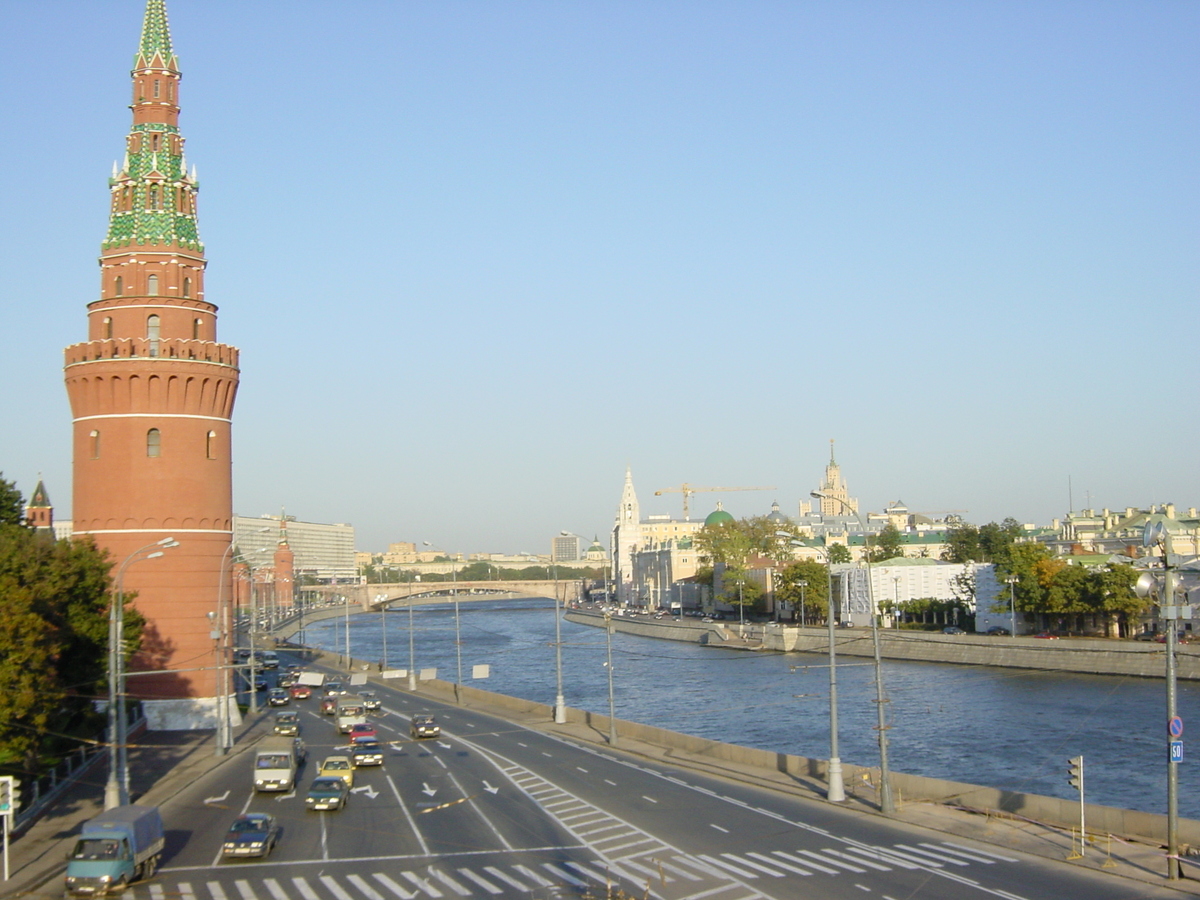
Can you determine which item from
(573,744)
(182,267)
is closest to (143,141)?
(182,267)

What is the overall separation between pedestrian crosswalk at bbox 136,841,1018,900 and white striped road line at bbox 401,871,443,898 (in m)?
0.02

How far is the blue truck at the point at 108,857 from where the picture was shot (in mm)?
24688

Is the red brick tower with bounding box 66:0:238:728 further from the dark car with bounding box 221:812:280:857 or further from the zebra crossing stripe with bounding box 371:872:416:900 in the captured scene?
the zebra crossing stripe with bounding box 371:872:416:900

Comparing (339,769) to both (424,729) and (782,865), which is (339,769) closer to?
(424,729)

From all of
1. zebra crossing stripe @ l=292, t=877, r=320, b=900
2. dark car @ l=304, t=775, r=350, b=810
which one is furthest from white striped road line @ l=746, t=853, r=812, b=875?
dark car @ l=304, t=775, r=350, b=810

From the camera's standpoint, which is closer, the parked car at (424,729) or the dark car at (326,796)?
the dark car at (326,796)

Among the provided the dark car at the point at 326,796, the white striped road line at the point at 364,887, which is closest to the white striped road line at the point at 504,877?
the white striped road line at the point at 364,887

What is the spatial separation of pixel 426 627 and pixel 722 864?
6505 inches

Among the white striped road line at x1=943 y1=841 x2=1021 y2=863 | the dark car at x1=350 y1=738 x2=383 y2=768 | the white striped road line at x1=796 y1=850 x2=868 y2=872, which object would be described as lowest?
the dark car at x1=350 y1=738 x2=383 y2=768

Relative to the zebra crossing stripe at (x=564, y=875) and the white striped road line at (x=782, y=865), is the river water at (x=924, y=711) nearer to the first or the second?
the white striped road line at (x=782, y=865)

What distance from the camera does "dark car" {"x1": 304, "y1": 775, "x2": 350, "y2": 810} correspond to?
3328 centimetres

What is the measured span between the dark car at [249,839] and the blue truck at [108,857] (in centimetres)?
188

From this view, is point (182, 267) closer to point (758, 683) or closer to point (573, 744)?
point (573, 744)

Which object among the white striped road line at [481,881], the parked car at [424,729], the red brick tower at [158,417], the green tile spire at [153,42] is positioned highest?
the green tile spire at [153,42]
